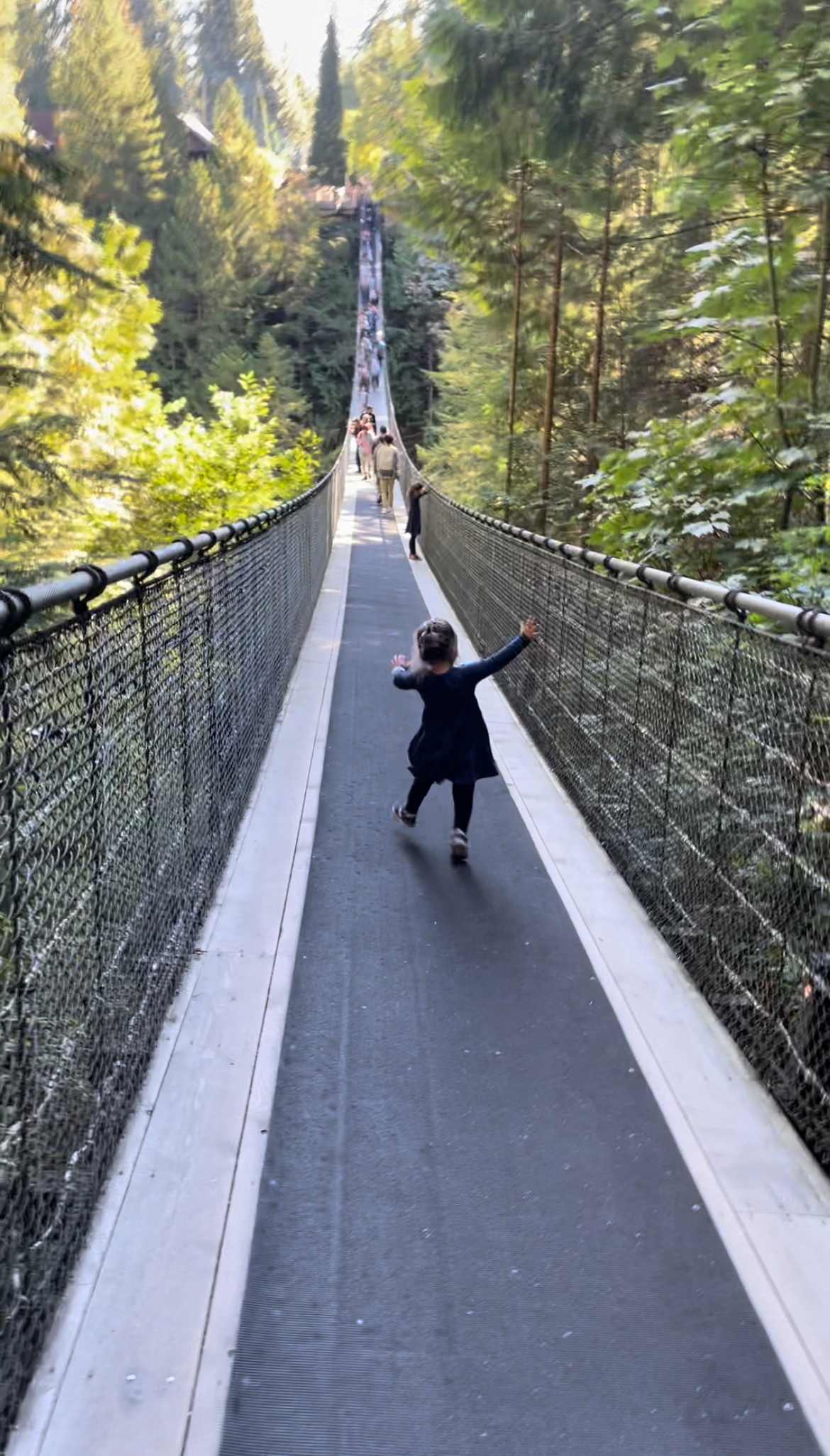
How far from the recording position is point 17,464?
10.5 m

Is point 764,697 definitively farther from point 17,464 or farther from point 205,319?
point 205,319

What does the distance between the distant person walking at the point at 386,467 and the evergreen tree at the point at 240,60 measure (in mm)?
90976

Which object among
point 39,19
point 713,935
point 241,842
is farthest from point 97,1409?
point 39,19

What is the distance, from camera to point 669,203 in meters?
7.57

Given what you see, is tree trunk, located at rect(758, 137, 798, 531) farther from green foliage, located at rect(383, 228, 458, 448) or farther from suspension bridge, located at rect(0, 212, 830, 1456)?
green foliage, located at rect(383, 228, 458, 448)

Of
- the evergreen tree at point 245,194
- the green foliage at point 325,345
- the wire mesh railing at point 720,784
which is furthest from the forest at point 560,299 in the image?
the evergreen tree at point 245,194

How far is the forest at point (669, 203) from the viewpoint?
20.9ft

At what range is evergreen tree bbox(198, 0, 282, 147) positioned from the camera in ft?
351

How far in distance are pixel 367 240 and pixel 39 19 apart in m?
29.2

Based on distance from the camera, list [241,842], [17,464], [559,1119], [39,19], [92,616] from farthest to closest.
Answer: [39,19] < [17,464] < [241,842] < [559,1119] < [92,616]

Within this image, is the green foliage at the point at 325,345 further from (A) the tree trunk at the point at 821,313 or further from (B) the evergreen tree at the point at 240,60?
(A) the tree trunk at the point at 821,313

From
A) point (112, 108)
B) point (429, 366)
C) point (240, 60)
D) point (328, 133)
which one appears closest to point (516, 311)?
point (112, 108)

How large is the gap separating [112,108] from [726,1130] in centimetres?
6088

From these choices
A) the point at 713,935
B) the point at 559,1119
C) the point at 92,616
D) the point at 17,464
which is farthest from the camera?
the point at 17,464
